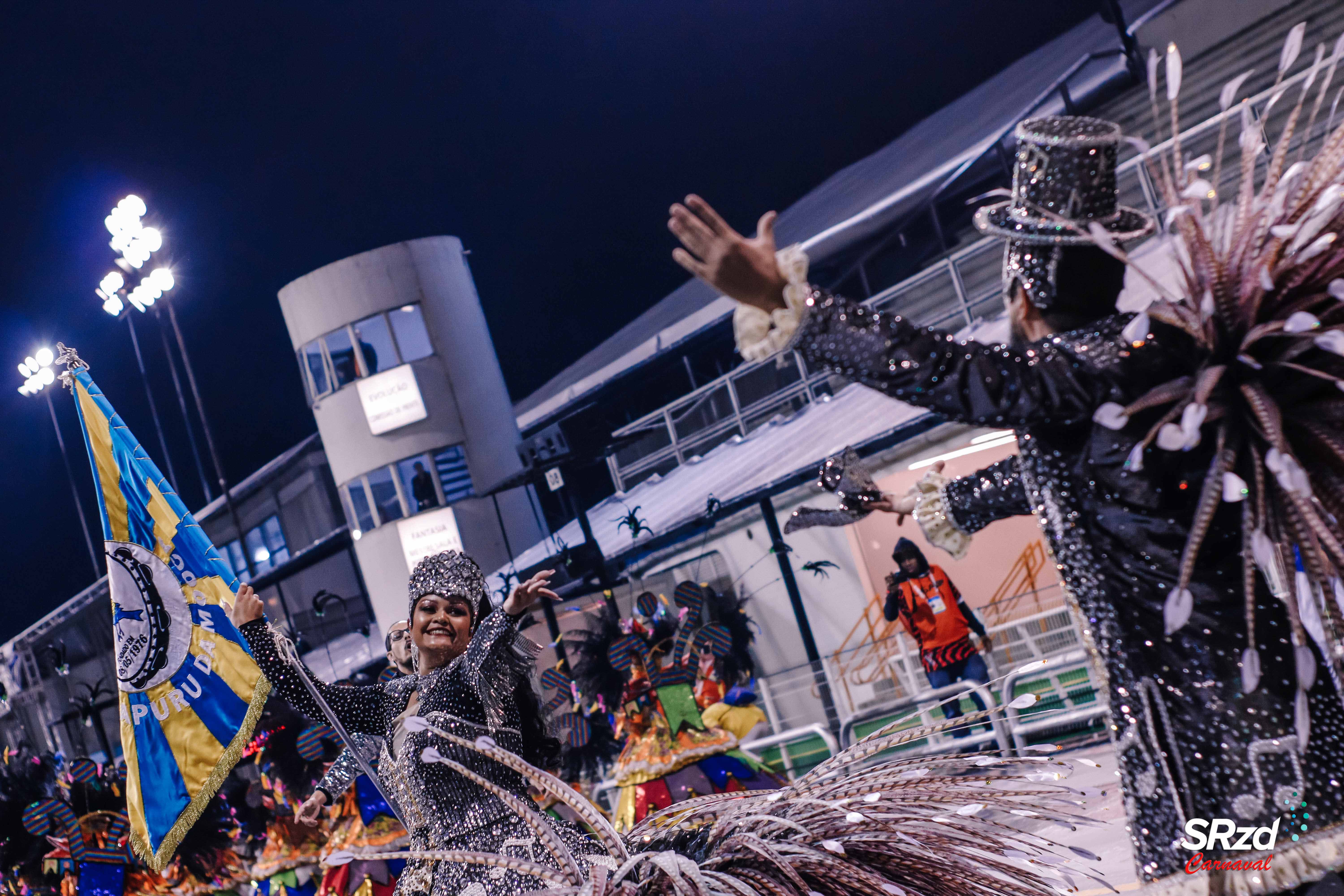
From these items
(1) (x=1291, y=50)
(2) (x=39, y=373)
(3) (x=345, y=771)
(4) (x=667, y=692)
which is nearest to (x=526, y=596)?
(3) (x=345, y=771)

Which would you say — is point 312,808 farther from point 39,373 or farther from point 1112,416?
point 39,373

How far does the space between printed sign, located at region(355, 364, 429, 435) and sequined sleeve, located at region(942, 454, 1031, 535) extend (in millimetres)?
13358

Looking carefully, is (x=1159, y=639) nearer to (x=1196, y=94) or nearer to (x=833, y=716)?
(x=833, y=716)

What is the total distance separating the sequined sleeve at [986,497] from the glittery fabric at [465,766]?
1.20m

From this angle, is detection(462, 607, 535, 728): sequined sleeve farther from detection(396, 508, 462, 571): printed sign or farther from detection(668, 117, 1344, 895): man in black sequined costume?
detection(396, 508, 462, 571): printed sign

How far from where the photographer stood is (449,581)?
3133 mm

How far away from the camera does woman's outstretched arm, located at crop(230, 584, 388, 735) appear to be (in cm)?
338

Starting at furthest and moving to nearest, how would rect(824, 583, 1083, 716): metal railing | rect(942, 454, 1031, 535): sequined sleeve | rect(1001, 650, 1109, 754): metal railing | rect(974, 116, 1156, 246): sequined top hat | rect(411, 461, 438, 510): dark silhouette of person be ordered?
rect(411, 461, 438, 510): dark silhouette of person, rect(824, 583, 1083, 716): metal railing, rect(1001, 650, 1109, 754): metal railing, rect(942, 454, 1031, 535): sequined sleeve, rect(974, 116, 1156, 246): sequined top hat

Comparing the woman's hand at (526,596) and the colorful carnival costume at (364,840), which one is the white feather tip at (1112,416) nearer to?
the woman's hand at (526,596)

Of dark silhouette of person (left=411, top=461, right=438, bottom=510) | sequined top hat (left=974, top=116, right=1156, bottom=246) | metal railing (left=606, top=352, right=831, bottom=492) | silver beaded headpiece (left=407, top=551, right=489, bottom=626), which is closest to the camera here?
sequined top hat (left=974, top=116, right=1156, bottom=246)

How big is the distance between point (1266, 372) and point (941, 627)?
5.00 m

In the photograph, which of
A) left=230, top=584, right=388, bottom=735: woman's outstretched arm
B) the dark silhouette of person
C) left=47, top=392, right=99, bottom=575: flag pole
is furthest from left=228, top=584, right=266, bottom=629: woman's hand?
left=47, top=392, right=99, bottom=575: flag pole

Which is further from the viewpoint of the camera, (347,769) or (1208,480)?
(347,769)

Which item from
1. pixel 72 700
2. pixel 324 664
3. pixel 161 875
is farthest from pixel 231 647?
pixel 324 664
